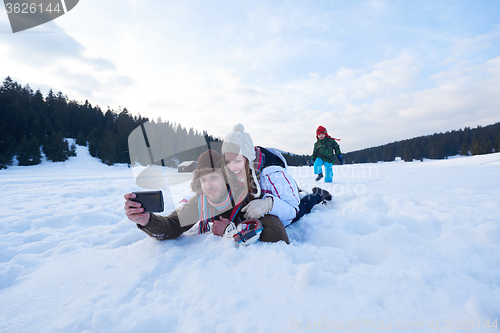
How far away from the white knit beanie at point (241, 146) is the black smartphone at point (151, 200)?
3.12 feet

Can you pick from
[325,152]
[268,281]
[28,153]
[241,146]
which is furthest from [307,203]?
[28,153]

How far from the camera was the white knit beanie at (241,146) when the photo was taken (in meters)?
2.43

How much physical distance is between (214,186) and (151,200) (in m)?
0.66

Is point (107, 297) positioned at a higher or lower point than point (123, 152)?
lower

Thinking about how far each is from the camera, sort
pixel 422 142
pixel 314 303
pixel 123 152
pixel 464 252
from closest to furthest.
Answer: pixel 314 303, pixel 464 252, pixel 123 152, pixel 422 142

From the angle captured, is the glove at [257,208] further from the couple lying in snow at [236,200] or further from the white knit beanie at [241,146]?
the white knit beanie at [241,146]

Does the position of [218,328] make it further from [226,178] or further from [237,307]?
[226,178]

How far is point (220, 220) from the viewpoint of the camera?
93.4 inches

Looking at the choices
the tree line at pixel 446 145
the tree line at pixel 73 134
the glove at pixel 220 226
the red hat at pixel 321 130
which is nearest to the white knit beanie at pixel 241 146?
the glove at pixel 220 226

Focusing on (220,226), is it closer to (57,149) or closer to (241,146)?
(241,146)

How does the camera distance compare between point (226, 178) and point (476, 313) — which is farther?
point (226, 178)

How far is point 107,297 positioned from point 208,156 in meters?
1.44

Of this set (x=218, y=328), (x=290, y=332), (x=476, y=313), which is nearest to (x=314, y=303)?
(x=290, y=332)

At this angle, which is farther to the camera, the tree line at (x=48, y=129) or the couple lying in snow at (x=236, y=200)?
the tree line at (x=48, y=129)
